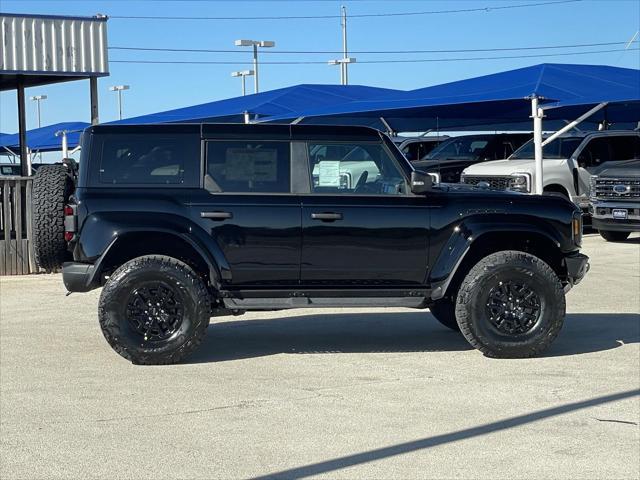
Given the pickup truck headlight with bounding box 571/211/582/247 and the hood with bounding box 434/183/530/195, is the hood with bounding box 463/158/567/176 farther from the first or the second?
the pickup truck headlight with bounding box 571/211/582/247

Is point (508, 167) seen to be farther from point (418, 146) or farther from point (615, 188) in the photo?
point (418, 146)

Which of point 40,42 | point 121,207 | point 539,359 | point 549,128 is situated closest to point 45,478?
point 121,207

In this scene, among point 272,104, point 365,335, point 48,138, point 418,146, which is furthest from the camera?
point 48,138

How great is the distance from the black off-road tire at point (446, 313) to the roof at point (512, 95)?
972 centimetres

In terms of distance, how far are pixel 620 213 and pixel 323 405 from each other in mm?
12657

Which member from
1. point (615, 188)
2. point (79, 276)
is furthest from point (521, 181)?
point (79, 276)

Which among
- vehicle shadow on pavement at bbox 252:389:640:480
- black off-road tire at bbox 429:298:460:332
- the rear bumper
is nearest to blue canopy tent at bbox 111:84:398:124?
black off-road tire at bbox 429:298:460:332

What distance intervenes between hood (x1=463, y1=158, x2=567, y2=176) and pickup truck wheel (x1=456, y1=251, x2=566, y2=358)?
451 inches

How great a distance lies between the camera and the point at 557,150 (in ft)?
68.8

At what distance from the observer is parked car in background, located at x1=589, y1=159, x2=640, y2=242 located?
18312mm

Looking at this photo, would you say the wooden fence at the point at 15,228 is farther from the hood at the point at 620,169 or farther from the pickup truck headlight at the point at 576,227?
the hood at the point at 620,169

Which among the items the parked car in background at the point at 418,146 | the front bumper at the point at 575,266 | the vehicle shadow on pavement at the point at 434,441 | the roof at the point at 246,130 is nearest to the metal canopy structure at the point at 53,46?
the parked car in background at the point at 418,146

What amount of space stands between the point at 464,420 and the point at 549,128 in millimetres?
28391

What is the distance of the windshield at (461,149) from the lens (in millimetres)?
24000
